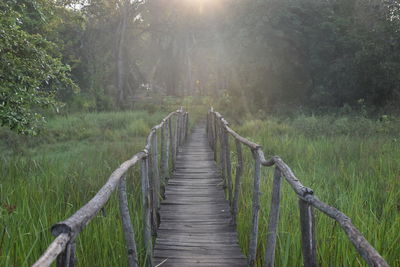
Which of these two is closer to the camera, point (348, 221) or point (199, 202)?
point (348, 221)

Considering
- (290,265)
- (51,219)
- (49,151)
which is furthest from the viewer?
(49,151)

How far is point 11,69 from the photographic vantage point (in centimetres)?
563

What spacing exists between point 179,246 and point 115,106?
76.8 ft

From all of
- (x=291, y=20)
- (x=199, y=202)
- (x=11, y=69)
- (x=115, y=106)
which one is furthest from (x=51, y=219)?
(x=115, y=106)

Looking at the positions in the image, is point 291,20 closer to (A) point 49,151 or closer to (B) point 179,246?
(A) point 49,151

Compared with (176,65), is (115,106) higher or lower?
lower

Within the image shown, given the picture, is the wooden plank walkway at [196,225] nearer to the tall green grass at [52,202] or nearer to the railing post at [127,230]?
the tall green grass at [52,202]

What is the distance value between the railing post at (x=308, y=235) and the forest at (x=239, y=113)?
79 cm

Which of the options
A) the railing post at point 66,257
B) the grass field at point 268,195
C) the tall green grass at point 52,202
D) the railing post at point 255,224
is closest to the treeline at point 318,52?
the grass field at point 268,195

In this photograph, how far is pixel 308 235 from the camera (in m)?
2.18

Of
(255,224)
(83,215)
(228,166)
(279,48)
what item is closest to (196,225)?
(228,166)

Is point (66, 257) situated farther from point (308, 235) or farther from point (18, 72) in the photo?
point (18, 72)

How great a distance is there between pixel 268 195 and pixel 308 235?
239 centimetres

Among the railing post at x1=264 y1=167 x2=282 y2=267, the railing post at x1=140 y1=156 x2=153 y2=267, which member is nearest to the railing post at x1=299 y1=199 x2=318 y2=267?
the railing post at x1=264 y1=167 x2=282 y2=267
